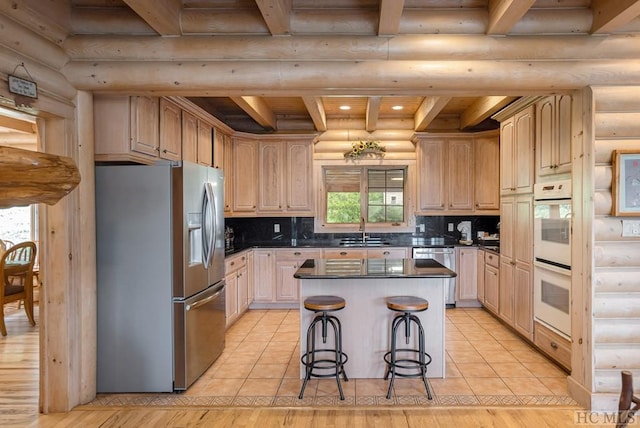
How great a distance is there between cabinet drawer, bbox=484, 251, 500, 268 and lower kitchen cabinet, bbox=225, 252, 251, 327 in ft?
10.5

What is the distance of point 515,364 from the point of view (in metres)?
3.50

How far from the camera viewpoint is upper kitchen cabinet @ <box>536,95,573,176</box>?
3168 mm

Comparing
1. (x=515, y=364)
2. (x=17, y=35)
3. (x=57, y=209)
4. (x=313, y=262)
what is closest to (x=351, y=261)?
(x=313, y=262)

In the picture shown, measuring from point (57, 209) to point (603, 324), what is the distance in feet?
13.1

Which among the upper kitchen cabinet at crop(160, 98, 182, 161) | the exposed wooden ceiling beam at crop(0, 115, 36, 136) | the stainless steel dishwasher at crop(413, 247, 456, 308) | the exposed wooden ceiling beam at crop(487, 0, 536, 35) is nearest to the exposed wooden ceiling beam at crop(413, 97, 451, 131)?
the exposed wooden ceiling beam at crop(487, 0, 536, 35)

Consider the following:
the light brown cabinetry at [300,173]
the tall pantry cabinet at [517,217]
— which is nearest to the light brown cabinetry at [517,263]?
the tall pantry cabinet at [517,217]

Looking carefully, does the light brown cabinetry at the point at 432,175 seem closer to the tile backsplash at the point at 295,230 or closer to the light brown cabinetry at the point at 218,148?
the tile backsplash at the point at 295,230

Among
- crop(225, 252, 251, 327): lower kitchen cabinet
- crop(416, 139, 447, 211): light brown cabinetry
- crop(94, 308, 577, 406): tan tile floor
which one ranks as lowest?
crop(94, 308, 577, 406): tan tile floor

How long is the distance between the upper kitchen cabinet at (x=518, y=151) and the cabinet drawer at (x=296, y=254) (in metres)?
2.54

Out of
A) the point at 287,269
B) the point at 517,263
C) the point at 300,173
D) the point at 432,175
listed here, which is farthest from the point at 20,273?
the point at 517,263

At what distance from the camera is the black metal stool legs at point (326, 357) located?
2960 mm

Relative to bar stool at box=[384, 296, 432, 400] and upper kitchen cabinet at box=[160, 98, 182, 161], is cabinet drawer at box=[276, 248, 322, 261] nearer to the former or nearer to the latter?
upper kitchen cabinet at box=[160, 98, 182, 161]

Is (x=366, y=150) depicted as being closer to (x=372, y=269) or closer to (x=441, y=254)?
(x=441, y=254)

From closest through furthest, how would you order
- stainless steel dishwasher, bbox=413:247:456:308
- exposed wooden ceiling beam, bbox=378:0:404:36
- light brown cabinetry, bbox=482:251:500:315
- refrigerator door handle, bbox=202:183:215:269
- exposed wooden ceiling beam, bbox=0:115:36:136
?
1. exposed wooden ceiling beam, bbox=378:0:404:36
2. refrigerator door handle, bbox=202:183:215:269
3. exposed wooden ceiling beam, bbox=0:115:36:136
4. light brown cabinetry, bbox=482:251:500:315
5. stainless steel dishwasher, bbox=413:247:456:308
